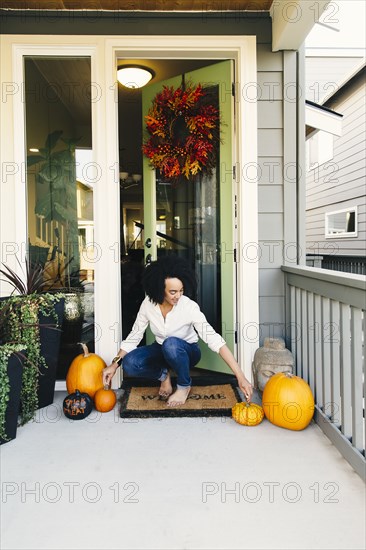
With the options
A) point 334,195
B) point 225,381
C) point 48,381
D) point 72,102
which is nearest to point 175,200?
point 72,102

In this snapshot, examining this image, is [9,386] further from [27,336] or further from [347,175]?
[347,175]

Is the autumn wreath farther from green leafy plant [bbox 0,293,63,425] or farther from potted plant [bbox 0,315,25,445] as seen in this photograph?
potted plant [bbox 0,315,25,445]

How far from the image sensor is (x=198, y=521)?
1.57m

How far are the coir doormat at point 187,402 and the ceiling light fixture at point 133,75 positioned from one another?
268 cm

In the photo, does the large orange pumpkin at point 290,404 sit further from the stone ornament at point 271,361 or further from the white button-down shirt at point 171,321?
the white button-down shirt at point 171,321

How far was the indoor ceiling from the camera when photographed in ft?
9.22

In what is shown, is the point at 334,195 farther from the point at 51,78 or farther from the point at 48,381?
the point at 48,381

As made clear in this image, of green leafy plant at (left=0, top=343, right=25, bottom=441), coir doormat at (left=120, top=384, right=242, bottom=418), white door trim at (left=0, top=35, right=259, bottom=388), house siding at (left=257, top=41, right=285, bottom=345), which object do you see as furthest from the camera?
house siding at (left=257, top=41, right=285, bottom=345)

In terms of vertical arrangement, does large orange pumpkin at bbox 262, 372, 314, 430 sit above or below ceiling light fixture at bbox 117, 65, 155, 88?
below

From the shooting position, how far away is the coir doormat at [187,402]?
2.55 m

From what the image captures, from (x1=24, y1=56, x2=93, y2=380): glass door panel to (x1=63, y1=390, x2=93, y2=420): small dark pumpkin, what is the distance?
0.59m

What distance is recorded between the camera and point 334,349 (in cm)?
224

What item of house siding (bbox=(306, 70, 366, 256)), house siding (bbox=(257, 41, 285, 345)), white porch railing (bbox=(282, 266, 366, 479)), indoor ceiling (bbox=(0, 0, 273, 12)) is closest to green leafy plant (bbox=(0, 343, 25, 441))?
white porch railing (bbox=(282, 266, 366, 479))

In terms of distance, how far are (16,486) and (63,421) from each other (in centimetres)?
70
